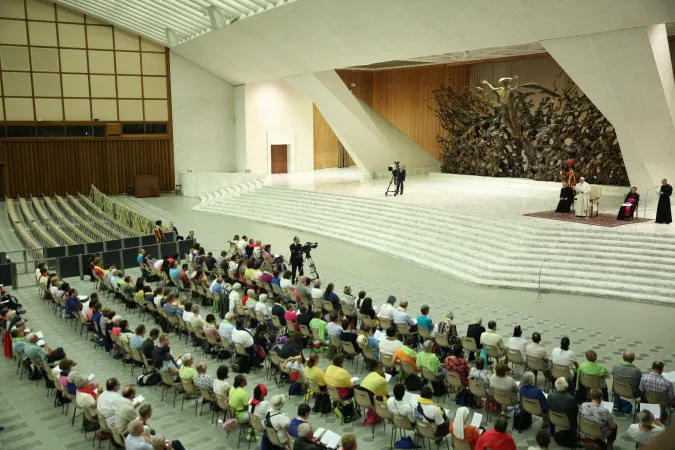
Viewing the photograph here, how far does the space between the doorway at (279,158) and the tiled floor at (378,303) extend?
15267 mm

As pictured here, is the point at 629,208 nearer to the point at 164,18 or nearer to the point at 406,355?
the point at 406,355

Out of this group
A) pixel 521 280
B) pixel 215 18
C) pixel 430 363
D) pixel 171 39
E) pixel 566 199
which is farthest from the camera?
pixel 171 39

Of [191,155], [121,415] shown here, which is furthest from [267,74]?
[121,415]

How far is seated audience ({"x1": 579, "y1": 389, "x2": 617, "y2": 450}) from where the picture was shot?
20.4ft

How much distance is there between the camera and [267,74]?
27.7 metres

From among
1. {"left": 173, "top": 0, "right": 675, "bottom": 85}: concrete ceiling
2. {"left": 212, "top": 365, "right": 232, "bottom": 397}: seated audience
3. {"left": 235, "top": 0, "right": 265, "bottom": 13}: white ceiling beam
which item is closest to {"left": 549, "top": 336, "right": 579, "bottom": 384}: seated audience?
{"left": 212, "top": 365, "right": 232, "bottom": 397}: seated audience

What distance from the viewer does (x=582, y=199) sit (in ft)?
53.1

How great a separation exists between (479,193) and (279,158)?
13345 millimetres

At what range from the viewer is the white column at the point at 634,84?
49.1 feet

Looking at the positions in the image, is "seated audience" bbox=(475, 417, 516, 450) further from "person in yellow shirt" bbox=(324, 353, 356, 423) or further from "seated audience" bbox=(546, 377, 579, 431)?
"person in yellow shirt" bbox=(324, 353, 356, 423)

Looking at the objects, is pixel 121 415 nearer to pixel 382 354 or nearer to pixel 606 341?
pixel 382 354

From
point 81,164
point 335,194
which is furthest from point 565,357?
point 81,164

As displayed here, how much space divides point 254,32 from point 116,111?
9.69 m

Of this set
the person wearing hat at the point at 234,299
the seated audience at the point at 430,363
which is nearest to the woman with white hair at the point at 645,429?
the seated audience at the point at 430,363
